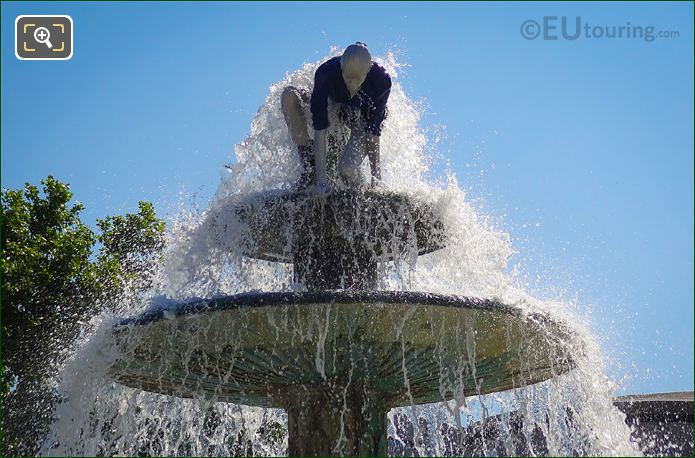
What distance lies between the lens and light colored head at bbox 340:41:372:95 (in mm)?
6762

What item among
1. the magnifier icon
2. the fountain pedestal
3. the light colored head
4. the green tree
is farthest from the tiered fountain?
the green tree

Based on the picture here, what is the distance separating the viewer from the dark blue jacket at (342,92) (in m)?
6.96

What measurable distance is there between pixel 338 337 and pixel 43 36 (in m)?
4.14

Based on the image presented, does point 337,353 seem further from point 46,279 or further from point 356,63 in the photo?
point 46,279

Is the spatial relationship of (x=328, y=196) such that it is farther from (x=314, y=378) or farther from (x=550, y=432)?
(x=550, y=432)

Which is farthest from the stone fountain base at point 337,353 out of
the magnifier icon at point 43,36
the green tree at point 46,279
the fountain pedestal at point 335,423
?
the green tree at point 46,279

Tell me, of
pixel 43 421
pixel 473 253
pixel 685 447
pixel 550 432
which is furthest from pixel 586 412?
pixel 43 421

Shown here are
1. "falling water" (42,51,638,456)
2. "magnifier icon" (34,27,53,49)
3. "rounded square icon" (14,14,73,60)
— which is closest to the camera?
"falling water" (42,51,638,456)

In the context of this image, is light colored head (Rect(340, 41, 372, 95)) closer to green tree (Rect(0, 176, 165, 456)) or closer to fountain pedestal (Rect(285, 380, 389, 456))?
fountain pedestal (Rect(285, 380, 389, 456))

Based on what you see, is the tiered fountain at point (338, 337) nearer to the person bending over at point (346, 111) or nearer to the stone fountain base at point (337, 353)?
the stone fountain base at point (337, 353)

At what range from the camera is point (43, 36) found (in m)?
7.36

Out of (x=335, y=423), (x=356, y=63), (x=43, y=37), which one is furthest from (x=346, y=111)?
(x=43, y=37)

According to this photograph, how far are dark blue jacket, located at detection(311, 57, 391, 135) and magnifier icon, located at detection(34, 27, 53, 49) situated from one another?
2537 millimetres

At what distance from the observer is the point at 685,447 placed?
12.0 m
